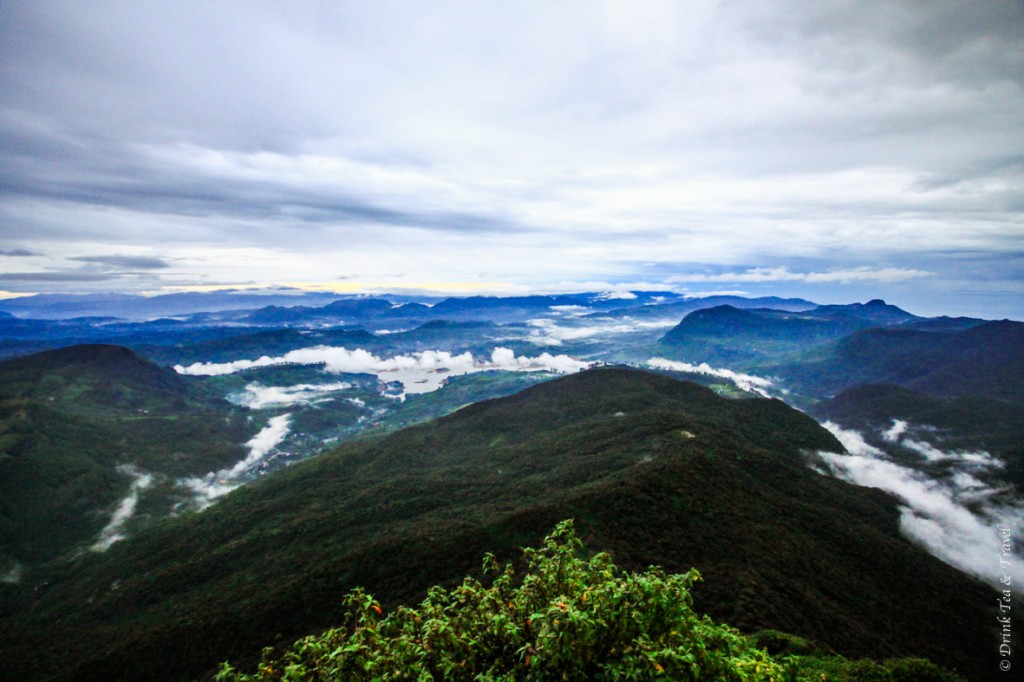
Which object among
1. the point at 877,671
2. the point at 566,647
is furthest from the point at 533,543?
the point at 566,647

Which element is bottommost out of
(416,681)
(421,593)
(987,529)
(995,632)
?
(987,529)

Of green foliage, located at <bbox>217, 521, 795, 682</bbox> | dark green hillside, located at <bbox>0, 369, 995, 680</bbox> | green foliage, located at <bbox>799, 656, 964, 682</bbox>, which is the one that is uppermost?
green foliage, located at <bbox>217, 521, 795, 682</bbox>

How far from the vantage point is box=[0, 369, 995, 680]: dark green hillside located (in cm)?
8206

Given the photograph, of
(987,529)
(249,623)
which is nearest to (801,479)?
(987,529)

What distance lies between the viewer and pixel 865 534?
110 metres

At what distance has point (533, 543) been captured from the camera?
8781 cm

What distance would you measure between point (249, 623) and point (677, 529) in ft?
302

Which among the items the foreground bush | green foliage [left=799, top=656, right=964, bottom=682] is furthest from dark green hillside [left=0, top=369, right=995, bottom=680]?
the foreground bush

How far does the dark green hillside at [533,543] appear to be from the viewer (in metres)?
82.1

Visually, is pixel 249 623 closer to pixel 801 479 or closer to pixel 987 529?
pixel 801 479

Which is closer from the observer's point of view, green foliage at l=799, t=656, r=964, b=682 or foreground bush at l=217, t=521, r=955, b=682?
foreground bush at l=217, t=521, r=955, b=682

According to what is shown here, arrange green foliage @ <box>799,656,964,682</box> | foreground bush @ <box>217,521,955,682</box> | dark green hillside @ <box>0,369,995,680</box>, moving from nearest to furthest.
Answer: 1. foreground bush @ <box>217,521,955,682</box>
2. green foliage @ <box>799,656,964,682</box>
3. dark green hillside @ <box>0,369,995,680</box>

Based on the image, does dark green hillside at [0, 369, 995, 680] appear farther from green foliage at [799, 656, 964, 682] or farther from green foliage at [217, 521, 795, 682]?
green foliage at [217, 521, 795, 682]

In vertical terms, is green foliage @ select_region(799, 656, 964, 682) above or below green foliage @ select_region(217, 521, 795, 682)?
below
